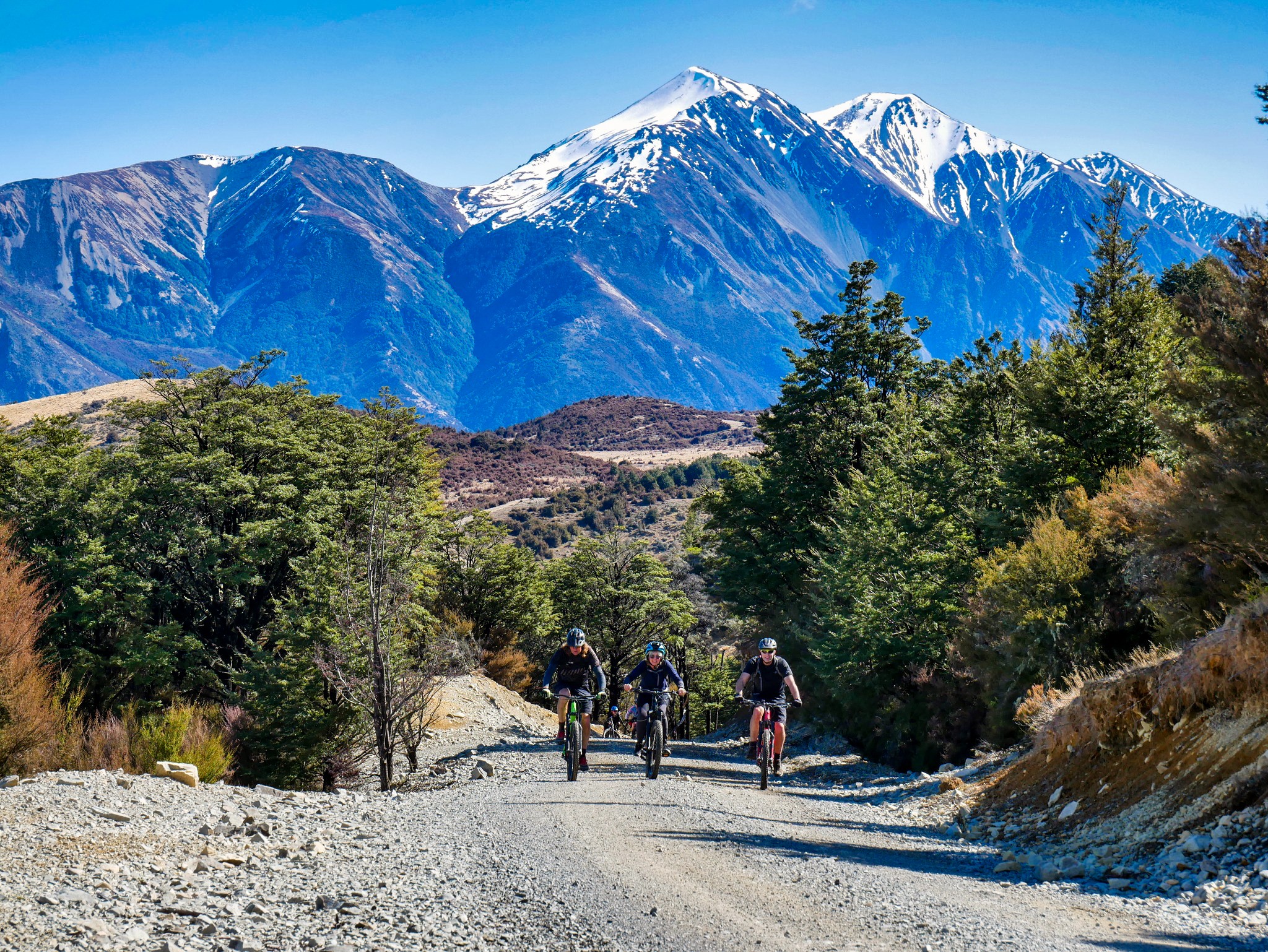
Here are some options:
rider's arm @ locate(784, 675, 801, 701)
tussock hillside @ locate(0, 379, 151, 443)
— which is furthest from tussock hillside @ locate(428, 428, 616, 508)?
rider's arm @ locate(784, 675, 801, 701)

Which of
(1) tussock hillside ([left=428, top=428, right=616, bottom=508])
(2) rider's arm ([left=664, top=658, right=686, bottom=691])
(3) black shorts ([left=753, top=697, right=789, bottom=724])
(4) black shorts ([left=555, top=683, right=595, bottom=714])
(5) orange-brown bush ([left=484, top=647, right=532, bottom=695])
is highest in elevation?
(1) tussock hillside ([left=428, top=428, right=616, bottom=508])

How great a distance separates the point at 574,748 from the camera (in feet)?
52.9

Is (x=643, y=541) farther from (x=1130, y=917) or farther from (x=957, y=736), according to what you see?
(x=1130, y=917)

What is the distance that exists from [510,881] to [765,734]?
8.31 m

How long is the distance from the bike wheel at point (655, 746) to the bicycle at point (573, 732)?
49.7 inches

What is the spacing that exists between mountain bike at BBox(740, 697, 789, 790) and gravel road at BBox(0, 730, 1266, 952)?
2.34 meters

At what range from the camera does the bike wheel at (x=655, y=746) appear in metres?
16.7

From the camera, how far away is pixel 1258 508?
40.1 ft

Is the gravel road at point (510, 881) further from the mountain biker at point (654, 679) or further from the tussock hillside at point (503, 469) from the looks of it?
the tussock hillside at point (503, 469)

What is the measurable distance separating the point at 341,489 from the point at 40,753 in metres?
23.5

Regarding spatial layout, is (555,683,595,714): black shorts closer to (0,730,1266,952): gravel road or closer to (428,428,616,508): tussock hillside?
(0,730,1266,952): gravel road

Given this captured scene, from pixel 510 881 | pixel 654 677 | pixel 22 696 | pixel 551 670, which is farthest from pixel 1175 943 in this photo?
pixel 22 696

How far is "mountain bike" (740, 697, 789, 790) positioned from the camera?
16.2 meters

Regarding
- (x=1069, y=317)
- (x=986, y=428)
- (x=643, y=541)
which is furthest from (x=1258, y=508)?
(x=643, y=541)
